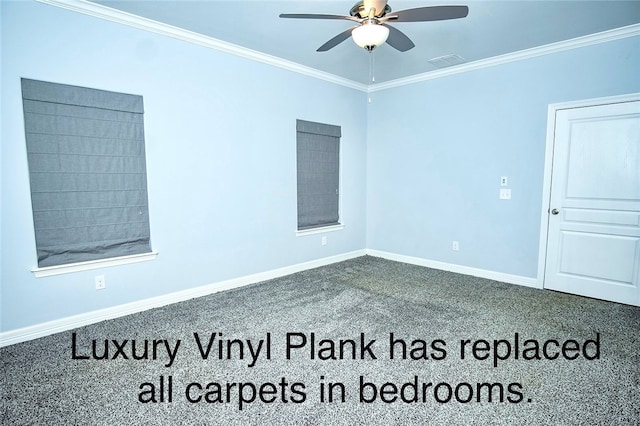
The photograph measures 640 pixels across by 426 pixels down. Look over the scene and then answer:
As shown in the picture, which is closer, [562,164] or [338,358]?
[338,358]

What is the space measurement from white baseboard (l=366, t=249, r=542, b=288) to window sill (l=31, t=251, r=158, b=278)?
3.23 meters

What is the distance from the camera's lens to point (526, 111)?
3.71 metres

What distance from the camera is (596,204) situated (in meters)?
3.37

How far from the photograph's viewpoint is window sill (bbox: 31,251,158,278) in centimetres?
259

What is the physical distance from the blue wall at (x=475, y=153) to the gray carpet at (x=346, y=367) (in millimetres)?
991

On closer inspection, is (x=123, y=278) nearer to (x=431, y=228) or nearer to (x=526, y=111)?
(x=431, y=228)

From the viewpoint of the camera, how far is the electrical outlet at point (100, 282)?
2.84m

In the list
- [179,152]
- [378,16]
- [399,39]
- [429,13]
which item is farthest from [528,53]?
[179,152]

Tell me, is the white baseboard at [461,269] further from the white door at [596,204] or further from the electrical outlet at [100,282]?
the electrical outlet at [100,282]

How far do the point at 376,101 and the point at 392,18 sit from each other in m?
2.92

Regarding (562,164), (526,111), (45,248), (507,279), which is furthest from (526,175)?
(45,248)

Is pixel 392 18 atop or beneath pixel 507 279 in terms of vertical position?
atop

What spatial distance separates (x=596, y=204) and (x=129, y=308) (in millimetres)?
4632

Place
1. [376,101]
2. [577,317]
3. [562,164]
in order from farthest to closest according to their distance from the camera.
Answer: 1. [376,101]
2. [562,164]
3. [577,317]
